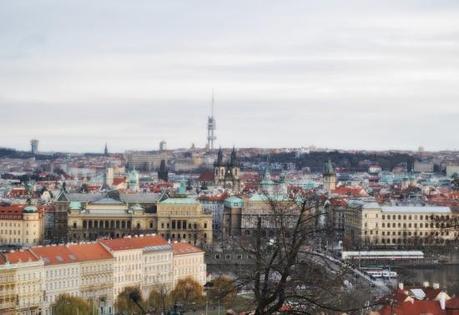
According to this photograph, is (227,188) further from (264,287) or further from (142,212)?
(264,287)

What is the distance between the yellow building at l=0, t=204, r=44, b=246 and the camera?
60.5 meters

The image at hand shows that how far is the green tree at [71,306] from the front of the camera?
1342 inches

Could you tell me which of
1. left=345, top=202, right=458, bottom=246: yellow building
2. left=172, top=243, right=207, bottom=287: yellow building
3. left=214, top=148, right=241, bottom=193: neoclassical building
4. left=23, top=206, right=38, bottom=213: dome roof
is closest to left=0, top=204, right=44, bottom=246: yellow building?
left=23, top=206, right=38, bottom=213: dome roof

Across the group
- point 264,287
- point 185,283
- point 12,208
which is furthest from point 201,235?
point 264,287

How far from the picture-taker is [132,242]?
144ft

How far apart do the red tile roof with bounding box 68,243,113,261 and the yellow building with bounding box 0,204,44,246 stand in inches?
760

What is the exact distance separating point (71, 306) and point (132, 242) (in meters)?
9.44

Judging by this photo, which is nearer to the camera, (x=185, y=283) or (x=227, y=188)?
(x=185, y=283)

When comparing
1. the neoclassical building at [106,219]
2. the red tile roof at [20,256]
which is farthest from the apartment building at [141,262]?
the neoclassical building at [106,219]

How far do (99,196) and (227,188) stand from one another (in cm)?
2324

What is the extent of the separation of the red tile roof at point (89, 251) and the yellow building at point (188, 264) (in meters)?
3.74

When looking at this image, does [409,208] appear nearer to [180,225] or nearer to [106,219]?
[180,225]

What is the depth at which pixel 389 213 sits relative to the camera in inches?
2712

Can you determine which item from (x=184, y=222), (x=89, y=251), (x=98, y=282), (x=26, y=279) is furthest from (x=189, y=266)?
(x=184, y=222)
